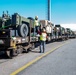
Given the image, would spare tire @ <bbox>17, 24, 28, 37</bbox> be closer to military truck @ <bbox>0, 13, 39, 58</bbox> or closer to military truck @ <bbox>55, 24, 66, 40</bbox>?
military truck @ <bbox>0, 13, 39, 58</bbox>

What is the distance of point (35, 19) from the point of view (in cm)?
1658

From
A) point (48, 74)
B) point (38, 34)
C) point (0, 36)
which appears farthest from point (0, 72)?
point (38, 34)

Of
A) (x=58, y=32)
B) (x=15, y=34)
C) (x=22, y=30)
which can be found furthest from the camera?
(x=58, y=32)

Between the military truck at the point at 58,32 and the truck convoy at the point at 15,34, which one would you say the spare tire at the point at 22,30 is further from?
the military truck at the point at 58,32

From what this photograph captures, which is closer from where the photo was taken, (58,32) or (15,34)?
(15,34)

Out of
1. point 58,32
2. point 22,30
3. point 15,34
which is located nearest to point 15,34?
point 15,34

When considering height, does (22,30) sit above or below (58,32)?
above

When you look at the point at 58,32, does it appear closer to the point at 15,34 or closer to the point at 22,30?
the point at 22,30

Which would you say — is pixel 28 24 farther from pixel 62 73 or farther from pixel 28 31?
pixel 62 73

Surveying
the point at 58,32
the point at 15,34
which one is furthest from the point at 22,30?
the point at 58,32

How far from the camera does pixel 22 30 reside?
13.2m

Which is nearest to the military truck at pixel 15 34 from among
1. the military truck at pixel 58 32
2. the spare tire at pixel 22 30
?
the spare tire at pixel 22 30

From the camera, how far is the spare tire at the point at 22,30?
514 inches

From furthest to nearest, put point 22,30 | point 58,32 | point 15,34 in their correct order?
point 58,32
point 22,30
point 15,34
